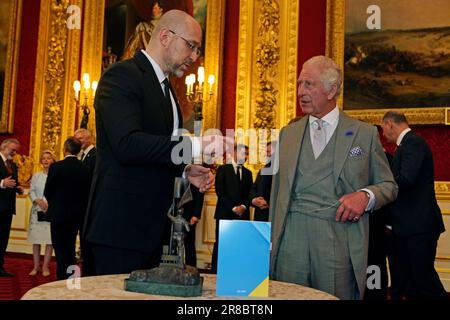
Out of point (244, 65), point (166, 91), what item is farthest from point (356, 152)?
point (244, 65)

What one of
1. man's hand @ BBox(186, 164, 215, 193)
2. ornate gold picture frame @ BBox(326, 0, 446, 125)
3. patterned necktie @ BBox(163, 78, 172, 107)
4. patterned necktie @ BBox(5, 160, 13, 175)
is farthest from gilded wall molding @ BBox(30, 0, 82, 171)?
man's hand @ BBox(186, 164, 215, 193)

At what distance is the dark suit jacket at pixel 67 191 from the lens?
5.96 m

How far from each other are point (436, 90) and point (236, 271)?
5.75m

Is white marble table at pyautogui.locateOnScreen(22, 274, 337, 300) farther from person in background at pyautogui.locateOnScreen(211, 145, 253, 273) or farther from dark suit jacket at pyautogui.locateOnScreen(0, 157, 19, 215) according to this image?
dark suit jacket at pyautogui.locateOnScreen(0, 157, 19, 215)

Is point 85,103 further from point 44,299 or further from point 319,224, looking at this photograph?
point 44,299

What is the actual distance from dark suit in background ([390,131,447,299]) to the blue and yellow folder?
3315mm

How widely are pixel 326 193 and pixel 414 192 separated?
107 inches

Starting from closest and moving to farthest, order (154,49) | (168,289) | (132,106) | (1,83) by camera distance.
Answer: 1. (168,289)
2. (132,106)
3. (154,49)
4. (1,83)

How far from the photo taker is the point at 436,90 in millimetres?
6801

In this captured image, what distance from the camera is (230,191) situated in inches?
275

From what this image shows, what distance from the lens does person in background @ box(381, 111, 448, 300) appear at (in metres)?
4.76

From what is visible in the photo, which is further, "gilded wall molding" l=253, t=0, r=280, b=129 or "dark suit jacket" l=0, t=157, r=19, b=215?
"gilded wall molding" l=253, t=0, r=280, b=129

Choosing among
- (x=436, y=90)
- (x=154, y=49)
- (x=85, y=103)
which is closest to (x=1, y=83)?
(x=85, y=103)

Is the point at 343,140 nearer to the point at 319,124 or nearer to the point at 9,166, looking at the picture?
the point at 319,124
